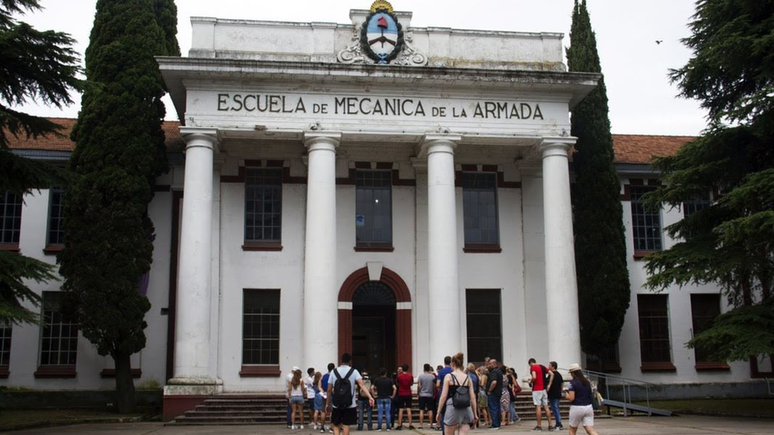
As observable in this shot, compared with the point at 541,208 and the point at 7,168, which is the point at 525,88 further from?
the point at 7,168

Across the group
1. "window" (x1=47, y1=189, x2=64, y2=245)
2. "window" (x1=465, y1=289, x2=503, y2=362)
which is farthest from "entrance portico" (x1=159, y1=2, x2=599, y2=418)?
"window" (x1=47, y1=189, x2=64, y2=245)

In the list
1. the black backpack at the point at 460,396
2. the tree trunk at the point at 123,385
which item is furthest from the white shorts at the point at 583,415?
the tree trunk at the point at 123,385

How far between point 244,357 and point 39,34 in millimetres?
12572

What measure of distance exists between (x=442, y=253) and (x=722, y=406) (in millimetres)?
10095

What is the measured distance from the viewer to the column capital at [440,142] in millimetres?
24406

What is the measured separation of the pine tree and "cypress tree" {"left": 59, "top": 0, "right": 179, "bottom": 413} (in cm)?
526

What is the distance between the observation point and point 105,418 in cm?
2209

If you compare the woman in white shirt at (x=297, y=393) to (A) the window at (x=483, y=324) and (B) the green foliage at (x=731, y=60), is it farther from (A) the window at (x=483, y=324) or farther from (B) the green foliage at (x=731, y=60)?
(B) the green foliage at (x=731, y=60)

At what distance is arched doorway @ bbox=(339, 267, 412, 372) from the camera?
A: 1027 inches

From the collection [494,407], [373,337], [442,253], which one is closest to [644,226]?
[442,253]

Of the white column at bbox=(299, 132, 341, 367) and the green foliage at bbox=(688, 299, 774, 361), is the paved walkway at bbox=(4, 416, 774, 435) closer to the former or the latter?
the green foliage at bbox=(688, 299, 774, 361)

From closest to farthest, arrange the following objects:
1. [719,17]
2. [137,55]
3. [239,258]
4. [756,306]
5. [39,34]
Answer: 1. [39,34]
2. [756,306]
3. [719,17]
4. [137,55]
5. [239,258]

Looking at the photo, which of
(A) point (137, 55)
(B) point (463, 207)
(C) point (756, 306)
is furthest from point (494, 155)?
(A) point (137, 55)

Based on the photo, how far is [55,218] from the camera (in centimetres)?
2672
